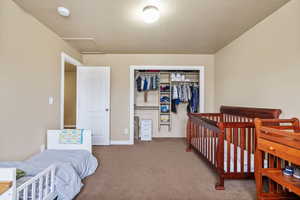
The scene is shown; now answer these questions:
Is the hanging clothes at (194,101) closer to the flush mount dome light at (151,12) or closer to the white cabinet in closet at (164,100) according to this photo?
the white cabinet in closet at (164,100)

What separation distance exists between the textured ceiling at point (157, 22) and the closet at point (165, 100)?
112 centimetres

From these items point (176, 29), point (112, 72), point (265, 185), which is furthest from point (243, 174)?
point (112, 72)

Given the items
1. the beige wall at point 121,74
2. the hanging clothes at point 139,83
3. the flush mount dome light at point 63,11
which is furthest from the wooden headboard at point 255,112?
the flush mount dome light at point 63,11

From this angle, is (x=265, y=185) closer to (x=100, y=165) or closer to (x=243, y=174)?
(x=243, y=174)

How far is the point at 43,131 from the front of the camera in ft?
8.02

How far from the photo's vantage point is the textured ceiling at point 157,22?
1911 millimetres

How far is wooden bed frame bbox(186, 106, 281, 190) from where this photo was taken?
1.94m

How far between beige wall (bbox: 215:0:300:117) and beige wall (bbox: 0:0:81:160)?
3.16 metres

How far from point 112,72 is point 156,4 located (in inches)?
88.2

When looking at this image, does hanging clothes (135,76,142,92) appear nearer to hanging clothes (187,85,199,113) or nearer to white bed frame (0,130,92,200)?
hanging clothes (187,85,199,113)

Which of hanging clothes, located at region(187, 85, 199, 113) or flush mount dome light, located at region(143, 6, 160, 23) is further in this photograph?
hanging clothes, located at region(187, 85, 199, 113)

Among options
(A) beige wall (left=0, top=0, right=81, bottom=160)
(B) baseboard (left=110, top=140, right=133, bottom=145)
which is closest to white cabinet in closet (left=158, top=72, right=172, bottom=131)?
(B) baseboard (left=110, top=140, right=133, bottom=145)

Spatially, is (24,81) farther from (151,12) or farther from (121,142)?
(121,142)

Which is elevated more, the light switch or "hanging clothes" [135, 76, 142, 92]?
"hanging clothes" [135, 76, 142, 92]
